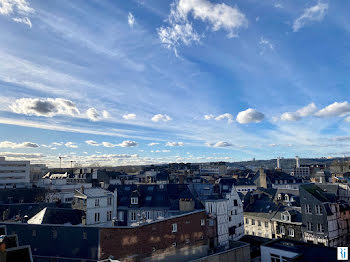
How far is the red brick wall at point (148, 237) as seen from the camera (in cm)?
3045

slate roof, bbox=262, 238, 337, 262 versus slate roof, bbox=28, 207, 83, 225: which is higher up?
slate roof, bbox=28, 207, 83, 225

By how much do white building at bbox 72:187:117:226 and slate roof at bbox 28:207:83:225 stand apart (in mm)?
1737

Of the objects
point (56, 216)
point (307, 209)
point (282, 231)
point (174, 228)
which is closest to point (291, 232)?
point (282, 231)

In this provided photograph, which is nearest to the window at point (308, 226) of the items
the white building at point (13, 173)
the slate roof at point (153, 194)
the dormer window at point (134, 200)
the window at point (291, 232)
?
the window at point (291, 232)

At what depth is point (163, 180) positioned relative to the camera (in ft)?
355

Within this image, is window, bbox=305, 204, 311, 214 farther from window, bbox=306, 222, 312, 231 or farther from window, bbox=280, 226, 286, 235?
window, bbox=280, 226, 286, 235

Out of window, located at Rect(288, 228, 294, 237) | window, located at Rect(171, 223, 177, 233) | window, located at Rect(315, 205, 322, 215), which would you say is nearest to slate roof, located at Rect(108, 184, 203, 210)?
window, located at Rect(171, 223, 177, 233)

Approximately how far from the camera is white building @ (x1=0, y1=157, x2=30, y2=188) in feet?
367

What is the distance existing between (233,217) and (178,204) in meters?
12.6

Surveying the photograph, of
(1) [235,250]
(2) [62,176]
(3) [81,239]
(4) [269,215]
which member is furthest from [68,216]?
(2) [62,176]

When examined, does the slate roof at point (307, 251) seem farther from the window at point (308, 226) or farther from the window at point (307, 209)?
the window at point (307, 209)

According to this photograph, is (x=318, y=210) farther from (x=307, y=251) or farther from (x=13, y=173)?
(x=13, y=173)

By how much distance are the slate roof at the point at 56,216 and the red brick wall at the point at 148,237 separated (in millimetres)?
12305

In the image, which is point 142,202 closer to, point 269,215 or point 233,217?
point 233,217
